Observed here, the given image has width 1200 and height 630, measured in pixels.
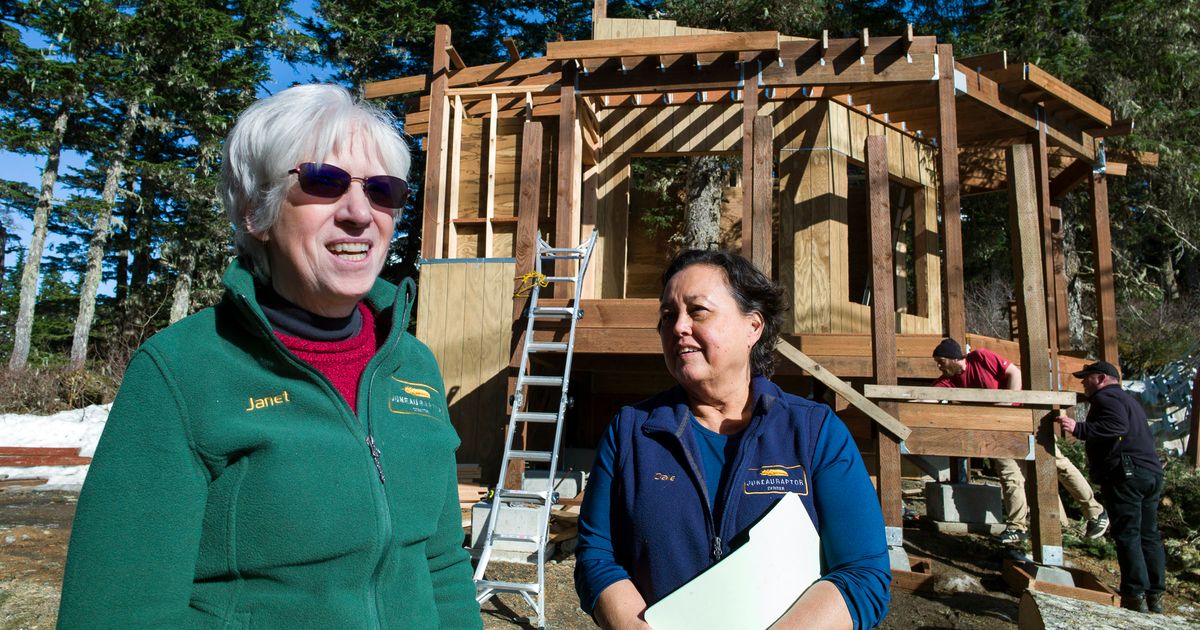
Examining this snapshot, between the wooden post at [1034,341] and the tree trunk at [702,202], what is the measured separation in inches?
276

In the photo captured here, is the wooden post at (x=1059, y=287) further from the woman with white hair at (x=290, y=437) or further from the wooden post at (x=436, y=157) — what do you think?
the woman with white hair at (x=290, y=437)

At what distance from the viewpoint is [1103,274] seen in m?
9.88

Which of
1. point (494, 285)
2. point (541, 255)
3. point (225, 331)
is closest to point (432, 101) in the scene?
point (494, 285)

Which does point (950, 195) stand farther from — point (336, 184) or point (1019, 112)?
point (336, 184)

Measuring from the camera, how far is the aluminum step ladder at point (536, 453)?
5008mm

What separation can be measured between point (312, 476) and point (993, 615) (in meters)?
5.71

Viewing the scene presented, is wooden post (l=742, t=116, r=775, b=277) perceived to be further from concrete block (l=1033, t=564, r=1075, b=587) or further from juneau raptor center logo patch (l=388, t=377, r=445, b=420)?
juneau raptor center logo patch (l=388, t=377, r=445, b=420)

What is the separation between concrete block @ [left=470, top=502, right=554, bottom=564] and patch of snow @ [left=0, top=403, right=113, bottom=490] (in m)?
7.42

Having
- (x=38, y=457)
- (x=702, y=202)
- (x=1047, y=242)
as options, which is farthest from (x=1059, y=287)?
(x=38, y=457)

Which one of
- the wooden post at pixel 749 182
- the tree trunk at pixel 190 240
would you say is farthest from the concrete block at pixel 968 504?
the tree trunk at pixel 190 240

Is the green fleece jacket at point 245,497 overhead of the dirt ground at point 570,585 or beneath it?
overhead

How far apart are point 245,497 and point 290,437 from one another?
4.6 inches

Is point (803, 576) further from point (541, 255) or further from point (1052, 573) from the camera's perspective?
point (541, 255)

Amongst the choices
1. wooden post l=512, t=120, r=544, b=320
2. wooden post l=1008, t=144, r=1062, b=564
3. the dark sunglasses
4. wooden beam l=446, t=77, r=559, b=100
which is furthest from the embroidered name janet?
wooden beam l=446, t=77, r=559, b=100
